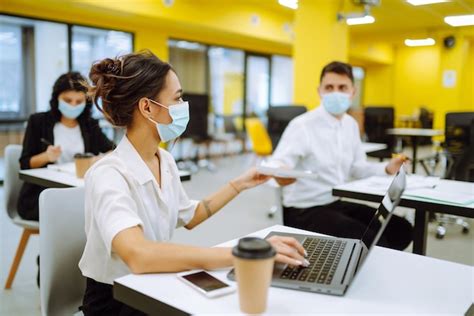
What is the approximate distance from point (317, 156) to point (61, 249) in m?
1.45

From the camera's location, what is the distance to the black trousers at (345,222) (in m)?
2.14

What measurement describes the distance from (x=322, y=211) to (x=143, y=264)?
1421mm

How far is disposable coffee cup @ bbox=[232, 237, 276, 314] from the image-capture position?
800mm

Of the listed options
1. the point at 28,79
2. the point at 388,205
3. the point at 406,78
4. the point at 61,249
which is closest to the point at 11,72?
the point at 28,79

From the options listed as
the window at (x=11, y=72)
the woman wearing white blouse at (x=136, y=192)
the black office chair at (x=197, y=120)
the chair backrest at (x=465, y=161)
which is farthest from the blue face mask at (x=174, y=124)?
the window at (x=11, y=72)

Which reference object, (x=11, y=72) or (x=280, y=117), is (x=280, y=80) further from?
(x=280, y=117)

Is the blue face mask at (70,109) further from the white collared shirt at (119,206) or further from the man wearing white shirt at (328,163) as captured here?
the white collared shirt at (119,206)

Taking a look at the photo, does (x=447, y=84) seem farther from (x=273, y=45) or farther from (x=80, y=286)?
(x=80, y=286)

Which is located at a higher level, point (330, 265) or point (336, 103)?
point (336, 103)

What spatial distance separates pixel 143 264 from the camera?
40.8 inches

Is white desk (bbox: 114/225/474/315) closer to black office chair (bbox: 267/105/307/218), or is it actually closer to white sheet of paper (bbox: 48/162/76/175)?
white sheet of paper (bbox: 48/162/76/175)

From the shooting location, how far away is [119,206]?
43.2 inches

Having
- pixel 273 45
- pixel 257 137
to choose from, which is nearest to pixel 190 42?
pixel 273 45

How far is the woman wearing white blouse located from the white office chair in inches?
60.3
